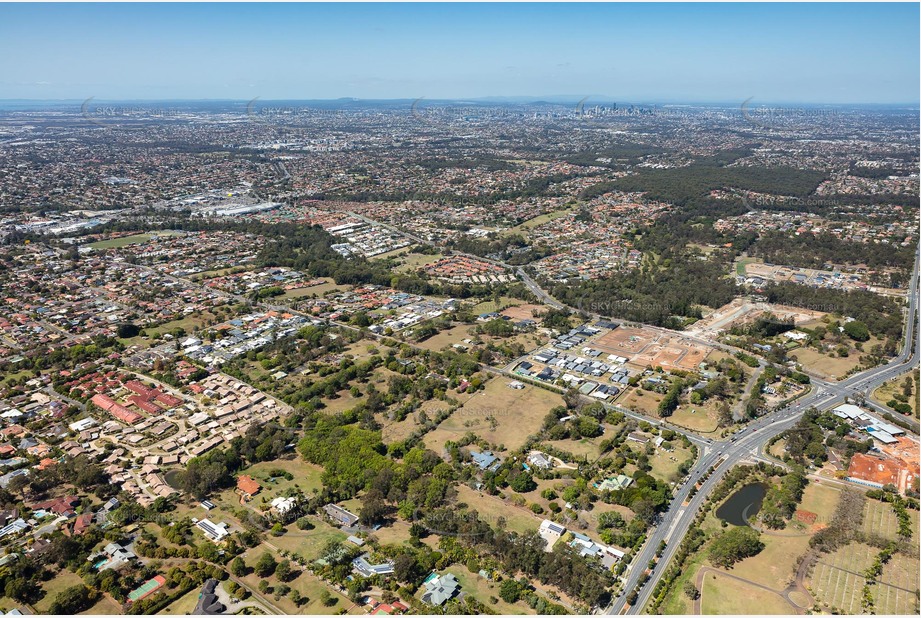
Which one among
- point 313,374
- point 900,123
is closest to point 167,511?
point 313,374

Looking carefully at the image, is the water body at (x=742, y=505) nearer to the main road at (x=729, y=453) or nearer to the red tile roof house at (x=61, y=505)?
the main road at (x=729, y=453)

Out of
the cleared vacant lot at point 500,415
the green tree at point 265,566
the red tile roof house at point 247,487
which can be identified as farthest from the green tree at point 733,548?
the red tile roof house at point 247,487

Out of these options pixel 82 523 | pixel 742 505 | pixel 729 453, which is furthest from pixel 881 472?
pixel 82 523

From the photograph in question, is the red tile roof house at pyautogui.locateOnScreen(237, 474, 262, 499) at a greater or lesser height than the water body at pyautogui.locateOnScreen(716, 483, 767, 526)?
greater

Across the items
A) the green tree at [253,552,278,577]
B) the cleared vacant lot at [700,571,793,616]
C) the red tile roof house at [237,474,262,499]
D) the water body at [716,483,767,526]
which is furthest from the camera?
the red tile roof house at [237,474,262,499]

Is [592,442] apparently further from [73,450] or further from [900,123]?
[900,123]

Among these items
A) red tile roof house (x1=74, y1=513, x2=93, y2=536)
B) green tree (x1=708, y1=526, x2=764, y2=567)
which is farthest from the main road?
red tile roof house (x1=74, y1=513, x2=93, y2=536)

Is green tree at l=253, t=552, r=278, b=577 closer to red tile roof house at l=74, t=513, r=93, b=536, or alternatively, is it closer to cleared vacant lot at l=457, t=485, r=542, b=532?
red tile roof house at l=74, t=513, r=93, b=536
